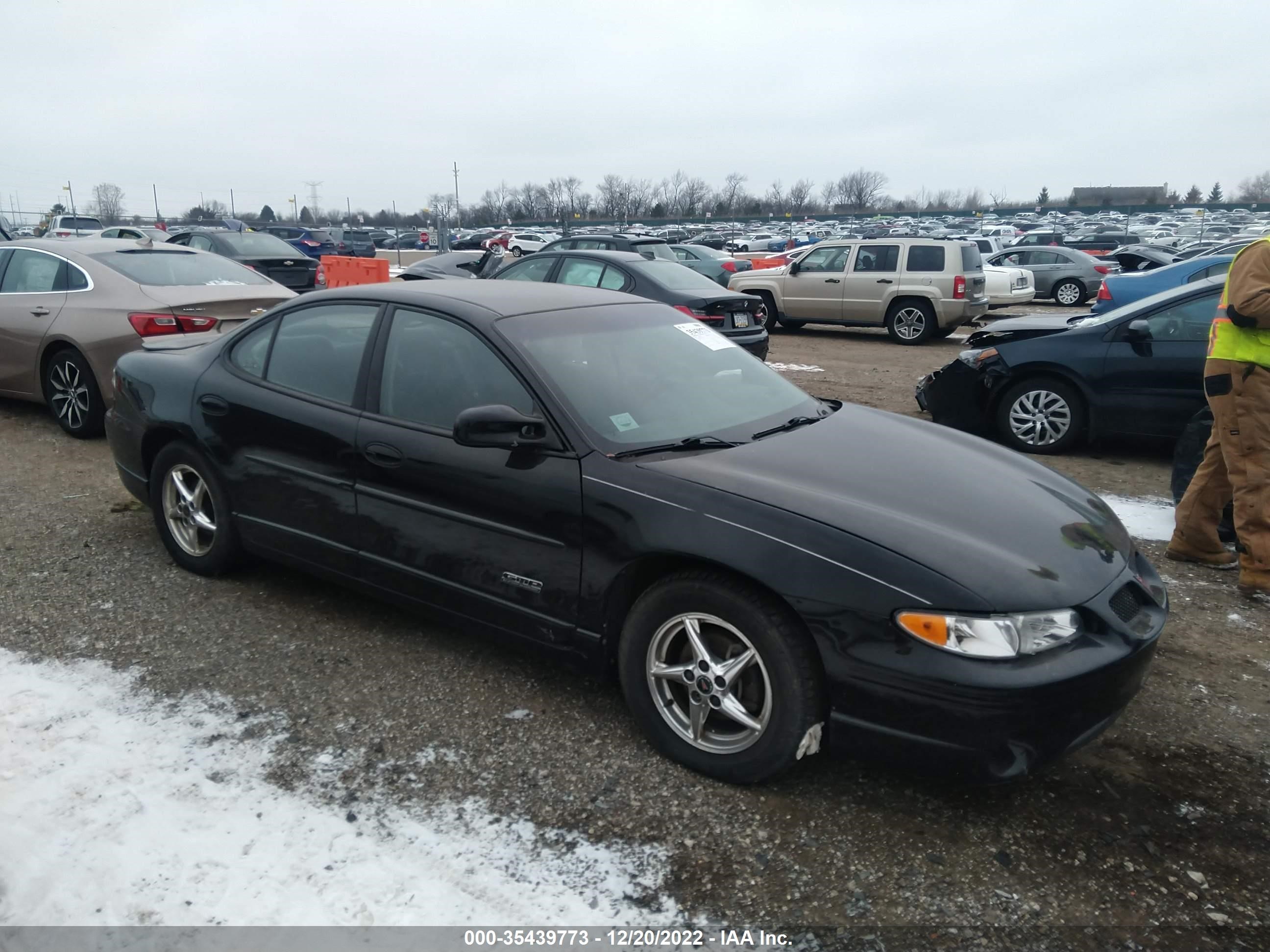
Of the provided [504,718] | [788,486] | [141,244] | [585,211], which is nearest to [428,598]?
[504,718]

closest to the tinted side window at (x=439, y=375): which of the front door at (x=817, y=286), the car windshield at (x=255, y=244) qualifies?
the car windshield at (x=255, y=244)

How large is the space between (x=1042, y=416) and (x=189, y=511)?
619 cm

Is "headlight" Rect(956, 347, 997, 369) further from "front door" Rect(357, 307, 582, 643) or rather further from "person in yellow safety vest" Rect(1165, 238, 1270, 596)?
"front door" Rect(357, 307, 582, 643)

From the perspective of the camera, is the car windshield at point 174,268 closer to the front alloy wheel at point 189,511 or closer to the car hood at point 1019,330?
the front alloy wheel at point 189,511

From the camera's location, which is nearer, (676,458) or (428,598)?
(676,458)

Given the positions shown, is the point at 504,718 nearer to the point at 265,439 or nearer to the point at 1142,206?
the point at 265,439

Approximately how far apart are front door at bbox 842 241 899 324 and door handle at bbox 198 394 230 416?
12.7 meters

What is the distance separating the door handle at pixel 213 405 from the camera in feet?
14.1

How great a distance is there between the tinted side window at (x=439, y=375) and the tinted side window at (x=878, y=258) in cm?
1297

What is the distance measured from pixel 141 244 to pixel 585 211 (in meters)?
78.6

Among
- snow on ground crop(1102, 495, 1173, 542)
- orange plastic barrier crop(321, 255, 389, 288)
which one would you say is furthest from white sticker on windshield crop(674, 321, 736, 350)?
orange plastic barrier crop(321, 255, 389, 288)

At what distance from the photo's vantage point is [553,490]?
324 centimetres

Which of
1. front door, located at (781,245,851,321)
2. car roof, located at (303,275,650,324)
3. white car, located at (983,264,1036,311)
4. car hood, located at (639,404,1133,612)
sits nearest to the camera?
car hood, located at (639,404,1133,612)

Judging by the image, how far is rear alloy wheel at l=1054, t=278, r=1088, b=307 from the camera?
21.4m
